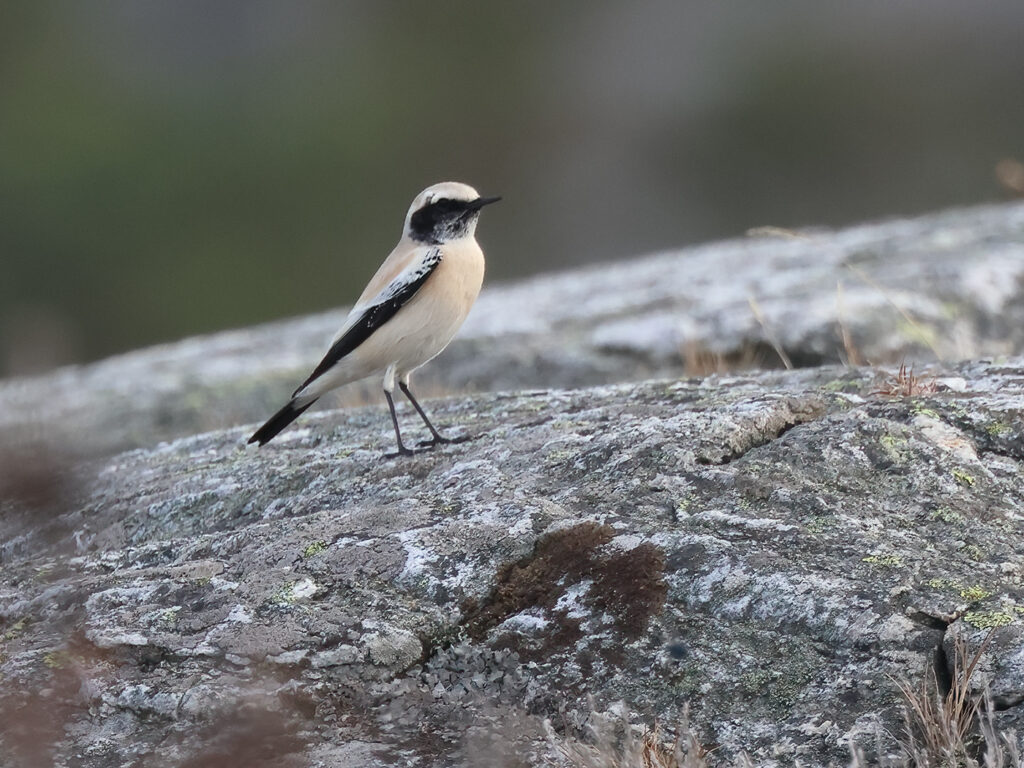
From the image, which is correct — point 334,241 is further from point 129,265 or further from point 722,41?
point 722,41

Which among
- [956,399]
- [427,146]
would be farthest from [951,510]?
[427,146]

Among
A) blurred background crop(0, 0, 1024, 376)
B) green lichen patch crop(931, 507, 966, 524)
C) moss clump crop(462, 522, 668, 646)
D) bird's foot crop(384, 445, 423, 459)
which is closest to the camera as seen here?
moss clump crop(462, 522, 668, 646)

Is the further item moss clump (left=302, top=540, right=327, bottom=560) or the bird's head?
the bird's head

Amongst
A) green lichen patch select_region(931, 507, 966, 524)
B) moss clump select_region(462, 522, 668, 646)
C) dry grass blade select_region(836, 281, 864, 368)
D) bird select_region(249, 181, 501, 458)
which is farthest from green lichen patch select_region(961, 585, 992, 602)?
bird select_region(249, 181, 501, 458)

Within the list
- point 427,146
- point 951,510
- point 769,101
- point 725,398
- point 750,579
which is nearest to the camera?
point 750,579

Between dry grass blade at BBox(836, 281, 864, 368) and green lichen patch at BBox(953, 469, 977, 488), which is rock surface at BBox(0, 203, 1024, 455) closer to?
dry grass blade at BBox(836, 281, 864, 368)

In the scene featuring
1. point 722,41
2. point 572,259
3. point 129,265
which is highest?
point 722,41
